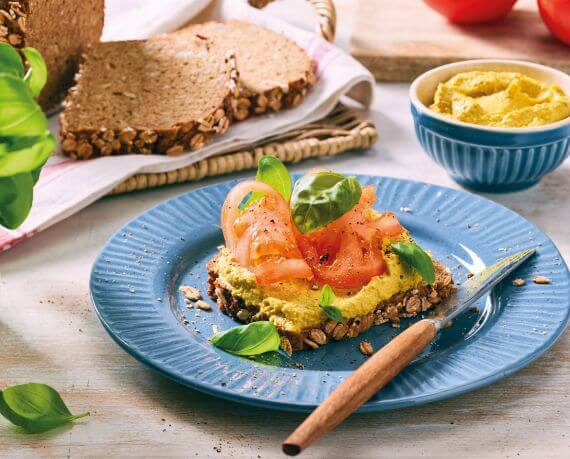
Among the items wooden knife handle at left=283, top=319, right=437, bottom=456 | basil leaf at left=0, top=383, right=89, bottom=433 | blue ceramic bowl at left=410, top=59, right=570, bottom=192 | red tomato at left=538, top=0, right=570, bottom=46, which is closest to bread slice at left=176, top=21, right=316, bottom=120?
blue ceramic bowl at left=410, top=59, right=570, bottom=192

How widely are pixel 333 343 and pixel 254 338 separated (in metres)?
0.21

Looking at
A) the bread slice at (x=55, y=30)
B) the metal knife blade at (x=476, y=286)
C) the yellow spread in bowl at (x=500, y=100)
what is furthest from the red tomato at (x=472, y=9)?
the metal knife blade at (x=476, y=286)

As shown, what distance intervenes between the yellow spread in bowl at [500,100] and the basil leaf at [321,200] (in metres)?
0.90

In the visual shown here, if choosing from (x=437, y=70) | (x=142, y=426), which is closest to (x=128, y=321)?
(x=142, y=426)

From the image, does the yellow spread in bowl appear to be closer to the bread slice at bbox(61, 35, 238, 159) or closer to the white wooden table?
the bread slice at bbox(61, 35, 238, 159)

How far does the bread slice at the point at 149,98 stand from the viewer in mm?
3008

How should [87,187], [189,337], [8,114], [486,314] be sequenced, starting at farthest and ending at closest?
[87,187], [486,314], [189,337], [8,114]

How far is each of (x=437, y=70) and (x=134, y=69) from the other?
113 centimetres

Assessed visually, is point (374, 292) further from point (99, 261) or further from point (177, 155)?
point (177, 155)

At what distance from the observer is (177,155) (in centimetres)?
303

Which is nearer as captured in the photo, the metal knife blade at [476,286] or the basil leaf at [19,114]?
the basil leaf at [19,114]

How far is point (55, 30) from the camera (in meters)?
3.36

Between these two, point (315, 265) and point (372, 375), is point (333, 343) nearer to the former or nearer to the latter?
point (315, 265)

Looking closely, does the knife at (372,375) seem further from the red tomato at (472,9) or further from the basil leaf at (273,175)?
the red tomato at (472,9)
